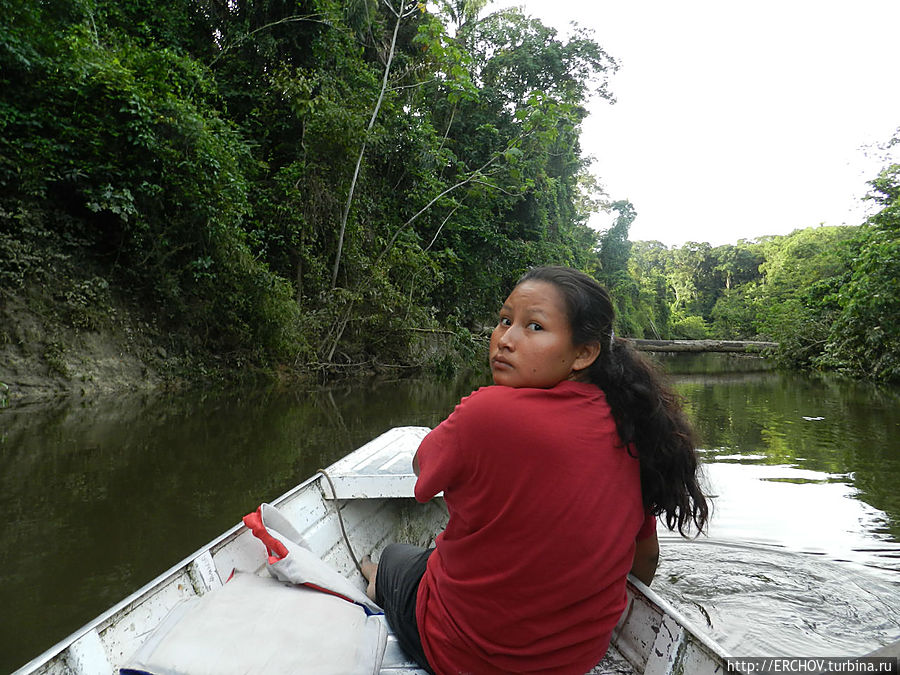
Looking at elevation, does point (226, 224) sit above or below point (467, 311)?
above

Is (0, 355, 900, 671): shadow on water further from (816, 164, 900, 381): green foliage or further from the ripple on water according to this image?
(816, 164, 900, 381): green foliage

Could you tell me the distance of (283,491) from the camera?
147 inches

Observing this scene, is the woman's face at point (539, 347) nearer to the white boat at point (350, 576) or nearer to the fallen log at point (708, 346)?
the white boat at point (350, 576)

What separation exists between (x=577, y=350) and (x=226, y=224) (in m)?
7.77

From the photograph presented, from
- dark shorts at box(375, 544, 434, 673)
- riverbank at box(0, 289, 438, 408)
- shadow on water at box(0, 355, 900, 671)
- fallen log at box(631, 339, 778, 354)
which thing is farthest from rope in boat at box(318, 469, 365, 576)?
fallen log at box(631, 339, 778, 354)

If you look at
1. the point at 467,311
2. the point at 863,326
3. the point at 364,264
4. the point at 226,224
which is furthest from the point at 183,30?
the point at 863,326

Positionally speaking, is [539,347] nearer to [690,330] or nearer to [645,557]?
[645,557]

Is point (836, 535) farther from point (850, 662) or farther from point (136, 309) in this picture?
point (136, 309)

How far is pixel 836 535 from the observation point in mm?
3166

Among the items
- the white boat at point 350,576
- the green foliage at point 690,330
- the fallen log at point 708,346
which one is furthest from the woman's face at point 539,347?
the green foliage at point 690,330

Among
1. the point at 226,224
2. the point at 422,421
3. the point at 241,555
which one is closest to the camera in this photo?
the point at 241,555

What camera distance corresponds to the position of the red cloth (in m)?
1.09

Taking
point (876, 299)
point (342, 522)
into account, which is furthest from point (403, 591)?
point (876, 299)

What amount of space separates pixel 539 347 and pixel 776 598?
6.47ft
